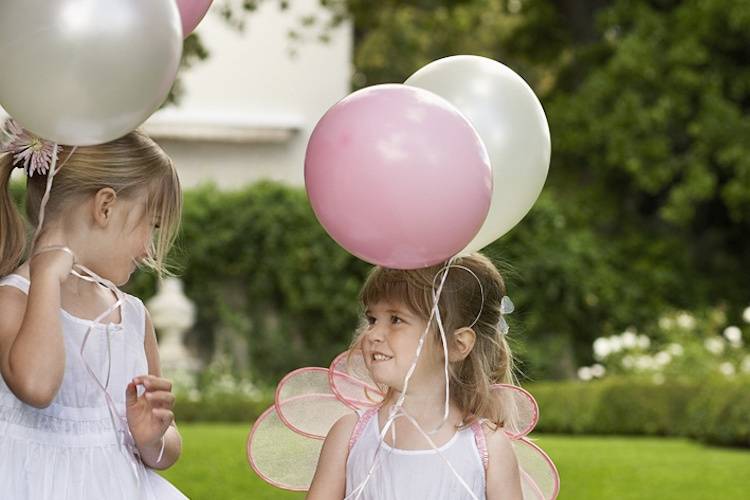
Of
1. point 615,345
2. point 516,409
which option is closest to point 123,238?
point 516,409

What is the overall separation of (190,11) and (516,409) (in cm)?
110

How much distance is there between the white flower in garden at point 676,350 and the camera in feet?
35.6

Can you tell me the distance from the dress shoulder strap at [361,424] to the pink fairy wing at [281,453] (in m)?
0.24

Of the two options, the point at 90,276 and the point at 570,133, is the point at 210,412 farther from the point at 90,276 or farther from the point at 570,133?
the point at 90,276

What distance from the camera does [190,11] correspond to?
2861 millimetres

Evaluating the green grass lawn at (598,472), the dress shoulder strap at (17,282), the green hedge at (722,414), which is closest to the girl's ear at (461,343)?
the dress shoulder strap at (17,282)

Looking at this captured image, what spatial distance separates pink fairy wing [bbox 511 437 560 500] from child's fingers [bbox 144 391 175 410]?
30.3 inches

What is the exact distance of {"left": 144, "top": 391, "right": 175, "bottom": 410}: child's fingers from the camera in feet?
9.29

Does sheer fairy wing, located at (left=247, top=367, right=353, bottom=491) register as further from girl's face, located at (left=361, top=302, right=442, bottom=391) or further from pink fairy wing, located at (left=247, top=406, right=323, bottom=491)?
girl's face, located at (left=361, top=302, right=442, bottom=391)

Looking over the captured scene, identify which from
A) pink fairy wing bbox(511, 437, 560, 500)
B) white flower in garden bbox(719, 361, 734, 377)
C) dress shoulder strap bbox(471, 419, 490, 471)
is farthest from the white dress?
white flower in garden bbox(719, 361, 734, 377)

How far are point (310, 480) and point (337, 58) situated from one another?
38.4 ft

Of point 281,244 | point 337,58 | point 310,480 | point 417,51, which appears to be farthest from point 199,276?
point 310,480

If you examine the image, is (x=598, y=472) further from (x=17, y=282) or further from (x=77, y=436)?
(x=17, y=282)

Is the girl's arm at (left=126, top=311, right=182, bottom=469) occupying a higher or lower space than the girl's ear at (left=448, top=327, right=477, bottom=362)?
lower
